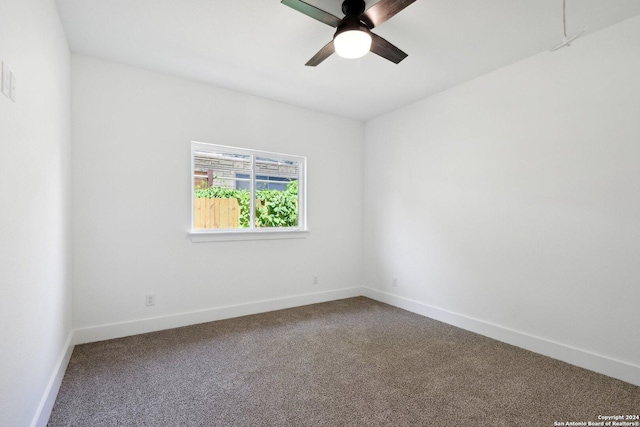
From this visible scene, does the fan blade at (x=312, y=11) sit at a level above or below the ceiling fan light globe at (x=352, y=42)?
above

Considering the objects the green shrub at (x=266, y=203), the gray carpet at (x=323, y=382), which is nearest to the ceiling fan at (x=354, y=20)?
the green shrub at (x=266, y=203)

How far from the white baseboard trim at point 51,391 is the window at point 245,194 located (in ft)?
4.47

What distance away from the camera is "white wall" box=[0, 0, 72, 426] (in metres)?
1.23

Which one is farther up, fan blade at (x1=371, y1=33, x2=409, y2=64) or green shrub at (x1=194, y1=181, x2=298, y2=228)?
fan blade at (x1=371, y1=33, x2=409, y2=64)

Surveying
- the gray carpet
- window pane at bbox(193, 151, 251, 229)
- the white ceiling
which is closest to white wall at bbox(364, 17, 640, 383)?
the white ceiling

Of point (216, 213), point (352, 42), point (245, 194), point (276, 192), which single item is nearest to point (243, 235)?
point (216, 213)

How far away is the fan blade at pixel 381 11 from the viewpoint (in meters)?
1.76

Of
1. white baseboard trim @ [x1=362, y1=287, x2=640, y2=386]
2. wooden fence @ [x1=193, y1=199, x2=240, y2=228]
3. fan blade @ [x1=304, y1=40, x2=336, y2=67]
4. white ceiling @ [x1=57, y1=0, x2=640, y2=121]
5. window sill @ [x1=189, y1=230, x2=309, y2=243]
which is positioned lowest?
white baseboard trim @ [x1=362, y1=287, x2=640, y2=386]

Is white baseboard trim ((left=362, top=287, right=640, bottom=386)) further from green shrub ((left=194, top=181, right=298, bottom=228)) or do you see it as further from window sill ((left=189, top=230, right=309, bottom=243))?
green shrub ((left=194, top=181, right=298, bottom=228))

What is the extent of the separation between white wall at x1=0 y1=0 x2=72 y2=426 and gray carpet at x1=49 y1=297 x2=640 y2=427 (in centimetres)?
39

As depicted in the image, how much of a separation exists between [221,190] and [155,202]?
69cm

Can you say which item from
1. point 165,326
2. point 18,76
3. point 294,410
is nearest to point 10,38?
point 18,76

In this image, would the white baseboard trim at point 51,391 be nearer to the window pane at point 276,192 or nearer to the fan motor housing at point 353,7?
the window pane at point 276,192

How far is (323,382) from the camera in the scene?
2.15 meters
